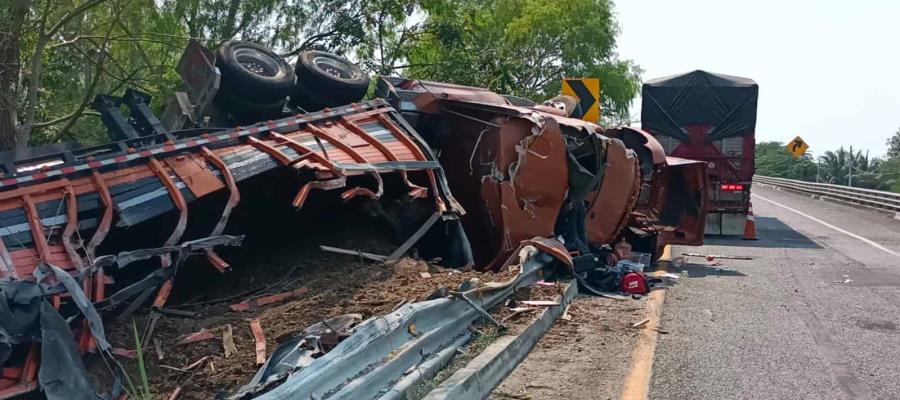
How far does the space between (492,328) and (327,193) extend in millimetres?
2920

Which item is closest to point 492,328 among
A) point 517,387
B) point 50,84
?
point 517,387

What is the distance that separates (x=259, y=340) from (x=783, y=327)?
196 inches

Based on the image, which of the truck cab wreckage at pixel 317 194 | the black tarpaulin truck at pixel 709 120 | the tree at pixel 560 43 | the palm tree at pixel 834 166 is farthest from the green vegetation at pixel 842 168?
the truck cab wreckage at pixel 317 194

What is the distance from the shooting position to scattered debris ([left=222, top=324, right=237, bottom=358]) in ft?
19.2

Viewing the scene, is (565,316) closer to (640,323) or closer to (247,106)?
(640,323)

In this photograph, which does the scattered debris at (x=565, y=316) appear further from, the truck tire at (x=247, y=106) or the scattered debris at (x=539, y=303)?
the truck tire at (x=247, y=106)

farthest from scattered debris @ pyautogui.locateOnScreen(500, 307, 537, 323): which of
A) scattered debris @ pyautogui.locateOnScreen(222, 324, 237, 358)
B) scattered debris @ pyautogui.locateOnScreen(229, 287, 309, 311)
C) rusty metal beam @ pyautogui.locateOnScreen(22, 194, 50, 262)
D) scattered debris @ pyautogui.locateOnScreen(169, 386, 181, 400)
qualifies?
rusty metal beam @ pyautogui.locateOnScreen(22, 194, 50, 262)

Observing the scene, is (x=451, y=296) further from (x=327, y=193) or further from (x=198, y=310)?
(x=327, y=193)

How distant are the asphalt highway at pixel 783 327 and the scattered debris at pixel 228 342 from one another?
2785mm

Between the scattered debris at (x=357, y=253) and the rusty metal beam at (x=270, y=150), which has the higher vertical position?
the rusty metal beam at (x=270, y=150)

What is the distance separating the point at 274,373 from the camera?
5.05 meters

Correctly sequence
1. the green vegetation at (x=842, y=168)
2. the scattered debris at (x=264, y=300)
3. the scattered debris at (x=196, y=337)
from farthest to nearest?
1. the green vegetation at (x=842, y=168)
2. the scattered debris at (x=264, y=300)
3. the scattered debris at (x=196, y=337)

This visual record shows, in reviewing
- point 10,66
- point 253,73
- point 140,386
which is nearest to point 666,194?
point 253,73

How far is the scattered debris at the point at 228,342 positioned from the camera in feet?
19.2
